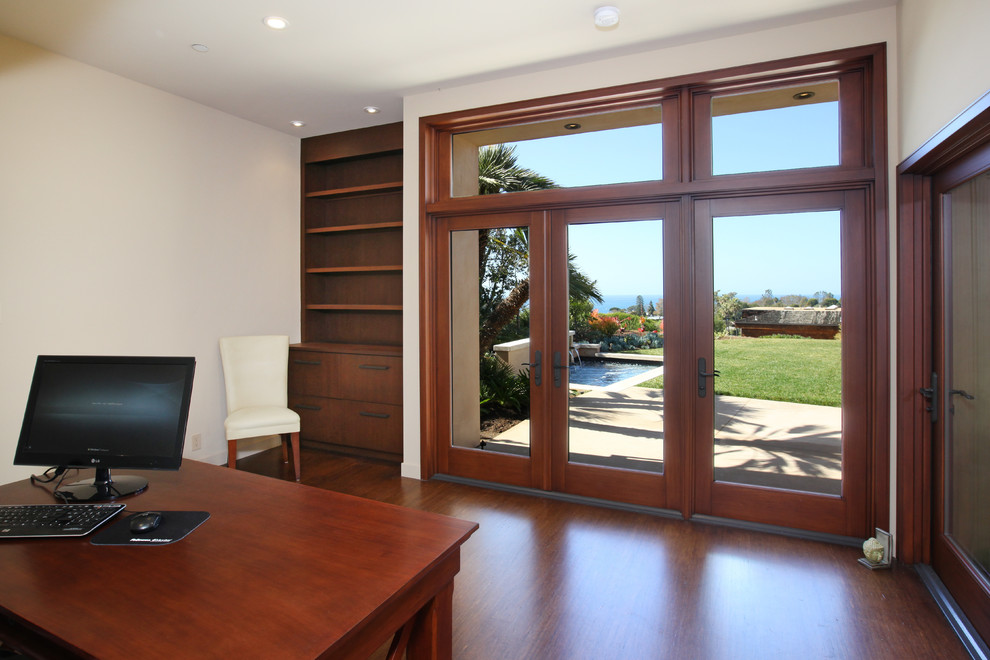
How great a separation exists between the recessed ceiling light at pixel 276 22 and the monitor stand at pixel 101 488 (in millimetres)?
2260

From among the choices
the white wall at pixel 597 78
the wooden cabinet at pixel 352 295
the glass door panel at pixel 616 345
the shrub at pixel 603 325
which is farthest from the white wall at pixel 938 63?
the wooden cabinet at pixel 352 295

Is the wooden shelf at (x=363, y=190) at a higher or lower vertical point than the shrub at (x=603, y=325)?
higher

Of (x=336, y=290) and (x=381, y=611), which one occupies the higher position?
(x=336, y=290)

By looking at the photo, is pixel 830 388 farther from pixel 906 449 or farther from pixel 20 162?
pixel 20 162

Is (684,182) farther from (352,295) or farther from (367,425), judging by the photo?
(352,295)

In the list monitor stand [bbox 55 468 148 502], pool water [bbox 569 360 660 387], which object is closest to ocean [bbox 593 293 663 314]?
pool water [bbox 569 360 660 387]

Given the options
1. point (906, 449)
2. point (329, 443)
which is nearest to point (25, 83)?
point (329, 443)

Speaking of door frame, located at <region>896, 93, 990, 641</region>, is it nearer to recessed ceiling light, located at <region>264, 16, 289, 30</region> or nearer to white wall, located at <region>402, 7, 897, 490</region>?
white wall, located at <region>402, 7, 897, 490</region>

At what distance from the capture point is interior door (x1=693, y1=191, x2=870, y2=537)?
290cm

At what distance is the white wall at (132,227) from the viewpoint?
3.10 metres

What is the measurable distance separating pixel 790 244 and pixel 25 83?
4.32 meters

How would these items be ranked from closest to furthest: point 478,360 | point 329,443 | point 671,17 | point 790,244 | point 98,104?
point 671,17 < point 790,244 < point 98,104 < point 478,360 < point 329,443

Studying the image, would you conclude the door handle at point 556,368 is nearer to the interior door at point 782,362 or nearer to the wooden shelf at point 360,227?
the interior door at point 782,362

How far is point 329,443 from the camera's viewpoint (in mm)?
4621
